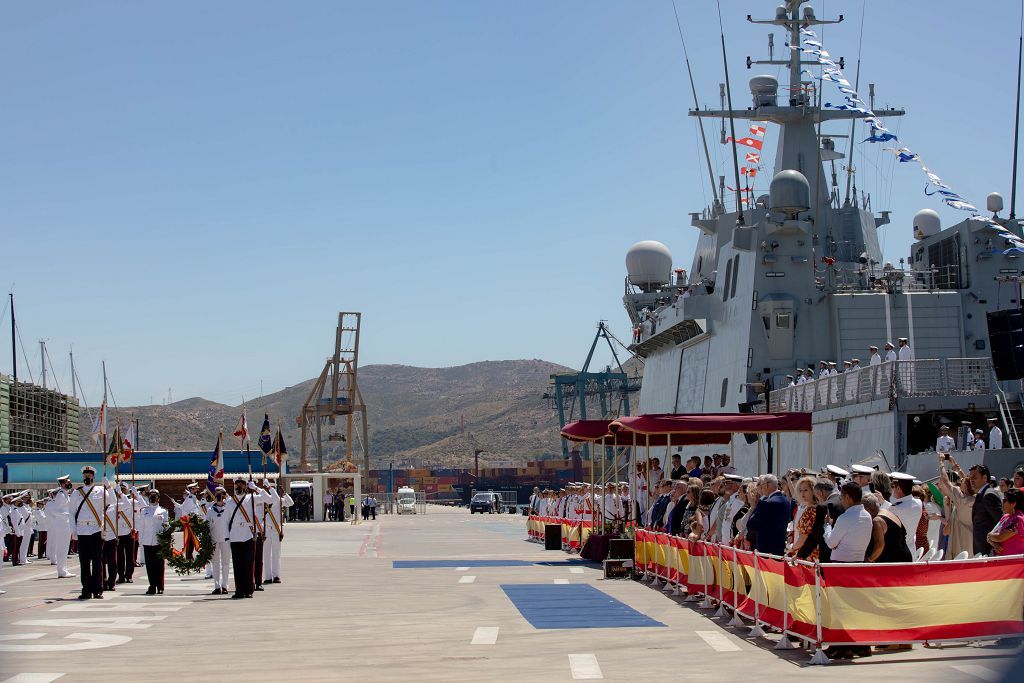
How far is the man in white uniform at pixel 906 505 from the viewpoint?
11336 millimetres

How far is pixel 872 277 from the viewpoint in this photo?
35.6m

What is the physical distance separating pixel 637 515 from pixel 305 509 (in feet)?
122

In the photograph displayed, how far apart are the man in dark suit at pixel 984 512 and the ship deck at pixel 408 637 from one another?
2178mm

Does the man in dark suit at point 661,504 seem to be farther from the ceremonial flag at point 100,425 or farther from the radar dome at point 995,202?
the radar dome at point 995,202

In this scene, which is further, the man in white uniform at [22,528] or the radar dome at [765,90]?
the radar dome at [765,90]

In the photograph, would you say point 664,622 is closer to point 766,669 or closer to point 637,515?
point 766,669

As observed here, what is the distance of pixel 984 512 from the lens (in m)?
12.0

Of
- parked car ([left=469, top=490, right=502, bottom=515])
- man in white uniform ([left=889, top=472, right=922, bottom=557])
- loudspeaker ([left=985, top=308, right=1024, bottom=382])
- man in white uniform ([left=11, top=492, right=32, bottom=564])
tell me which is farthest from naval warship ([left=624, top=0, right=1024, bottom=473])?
parked car ([left=469, top=490, right=502, bottom=515])

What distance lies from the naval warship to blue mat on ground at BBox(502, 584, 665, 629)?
492 centimetres

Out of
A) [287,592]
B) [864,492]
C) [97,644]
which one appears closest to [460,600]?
[287,592]

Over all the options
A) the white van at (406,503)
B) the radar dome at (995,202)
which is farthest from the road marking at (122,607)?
the white van at (406,503)

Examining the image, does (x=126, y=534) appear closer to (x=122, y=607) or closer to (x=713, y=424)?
(x=122, y=607)

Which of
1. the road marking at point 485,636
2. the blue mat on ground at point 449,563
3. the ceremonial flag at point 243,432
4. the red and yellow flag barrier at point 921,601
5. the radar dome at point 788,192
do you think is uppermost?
the radar dome at point 788,192

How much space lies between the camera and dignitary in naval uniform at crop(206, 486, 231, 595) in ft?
57.5
